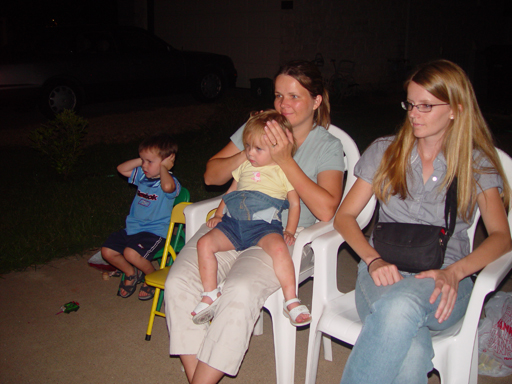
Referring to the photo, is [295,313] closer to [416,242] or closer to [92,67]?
[416,242]

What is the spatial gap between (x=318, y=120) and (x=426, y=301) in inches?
53.8

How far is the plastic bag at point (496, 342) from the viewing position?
2574 millimetres

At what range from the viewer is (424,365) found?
1.91 metres

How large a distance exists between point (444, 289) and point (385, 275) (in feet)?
0.85

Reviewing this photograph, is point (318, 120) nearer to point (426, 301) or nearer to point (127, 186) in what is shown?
point (426, 301)

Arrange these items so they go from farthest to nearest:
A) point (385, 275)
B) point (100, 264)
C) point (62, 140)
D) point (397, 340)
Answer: point (62, 140) → point (100, 264) → point (385, 275) → point (397, 340)

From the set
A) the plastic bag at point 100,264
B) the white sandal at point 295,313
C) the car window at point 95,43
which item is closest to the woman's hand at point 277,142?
the white sandal at point 295,313

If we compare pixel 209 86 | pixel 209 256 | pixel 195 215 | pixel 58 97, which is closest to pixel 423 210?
pixel 209 256

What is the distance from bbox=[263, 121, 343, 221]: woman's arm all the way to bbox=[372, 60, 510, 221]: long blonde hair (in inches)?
13.5

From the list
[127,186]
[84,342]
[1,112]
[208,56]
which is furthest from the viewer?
[208,56]

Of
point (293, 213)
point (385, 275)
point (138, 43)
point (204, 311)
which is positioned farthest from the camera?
point (138, 43)

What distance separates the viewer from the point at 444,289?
2.04 metres

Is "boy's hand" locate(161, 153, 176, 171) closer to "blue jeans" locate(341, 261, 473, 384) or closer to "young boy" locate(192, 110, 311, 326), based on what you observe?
"young boy" locate(192, 110, 311, 326)

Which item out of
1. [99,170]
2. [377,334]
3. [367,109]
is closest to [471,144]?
[377,334]
